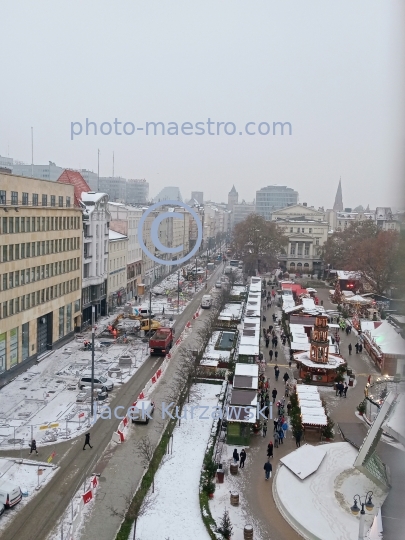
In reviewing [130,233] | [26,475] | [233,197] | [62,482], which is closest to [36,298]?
[26,475]

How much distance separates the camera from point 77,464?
827cm

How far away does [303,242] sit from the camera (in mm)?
40750

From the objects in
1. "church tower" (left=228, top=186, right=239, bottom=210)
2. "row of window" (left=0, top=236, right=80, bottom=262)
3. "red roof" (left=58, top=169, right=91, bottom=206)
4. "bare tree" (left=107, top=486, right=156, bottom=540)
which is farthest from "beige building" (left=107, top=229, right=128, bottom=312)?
"church tower" (left=228, top=186, right=239, bottom=210)

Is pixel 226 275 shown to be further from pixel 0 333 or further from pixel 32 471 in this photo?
pixel 32 471

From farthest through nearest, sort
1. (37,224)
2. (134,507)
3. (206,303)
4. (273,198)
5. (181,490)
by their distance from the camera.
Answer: (273,198), (206,303), (37,224), (181,490), (134,507)

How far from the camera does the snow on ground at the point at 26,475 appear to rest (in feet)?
23.8

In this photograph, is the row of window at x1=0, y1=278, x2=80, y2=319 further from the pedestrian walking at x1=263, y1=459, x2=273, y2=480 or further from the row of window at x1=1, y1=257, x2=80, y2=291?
the pedestrian walking at x1=263, y1=459, x2=273, y2=480

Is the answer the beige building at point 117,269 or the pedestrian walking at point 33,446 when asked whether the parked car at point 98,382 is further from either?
the beige building at point 117,269

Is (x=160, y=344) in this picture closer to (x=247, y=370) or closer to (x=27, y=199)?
(x=247, y=370)

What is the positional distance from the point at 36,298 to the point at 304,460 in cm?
878

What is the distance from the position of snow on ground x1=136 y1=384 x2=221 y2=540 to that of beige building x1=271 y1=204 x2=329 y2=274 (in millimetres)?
30752

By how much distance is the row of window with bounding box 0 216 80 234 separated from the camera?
40.6 feet

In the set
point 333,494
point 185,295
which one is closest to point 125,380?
point 333,494

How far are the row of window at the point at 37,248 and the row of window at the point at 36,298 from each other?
1007 millimetres
